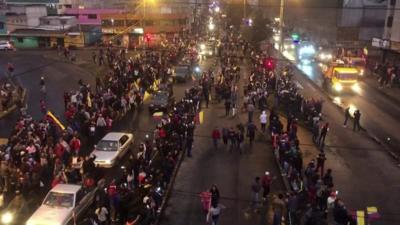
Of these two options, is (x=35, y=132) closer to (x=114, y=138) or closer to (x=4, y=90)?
(x=114, y=138)

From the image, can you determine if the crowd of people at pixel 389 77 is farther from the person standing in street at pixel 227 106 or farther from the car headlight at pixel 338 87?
the person standing in street at pixel 227 106

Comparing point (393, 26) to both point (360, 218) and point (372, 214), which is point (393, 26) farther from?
point (360, 218)

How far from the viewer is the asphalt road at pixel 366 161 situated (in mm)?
17906

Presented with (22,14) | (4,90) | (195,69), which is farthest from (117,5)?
(4,90)

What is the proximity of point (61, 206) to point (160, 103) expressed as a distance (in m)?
15.5

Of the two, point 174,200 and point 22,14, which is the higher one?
point 22,14

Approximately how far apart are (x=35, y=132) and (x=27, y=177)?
400cm

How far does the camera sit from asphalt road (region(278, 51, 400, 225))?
17906mm

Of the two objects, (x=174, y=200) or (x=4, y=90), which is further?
(x=4, y=90)

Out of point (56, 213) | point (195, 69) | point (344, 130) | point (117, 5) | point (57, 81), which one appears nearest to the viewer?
point (56, 213)

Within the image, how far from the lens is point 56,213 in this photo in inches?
600

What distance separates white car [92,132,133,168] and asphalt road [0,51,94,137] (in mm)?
5559

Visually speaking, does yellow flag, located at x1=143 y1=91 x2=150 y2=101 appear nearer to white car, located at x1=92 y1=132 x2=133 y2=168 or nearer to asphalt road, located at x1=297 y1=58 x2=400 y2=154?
white car, located at x1=92 y1=132 x2=133 y2=168

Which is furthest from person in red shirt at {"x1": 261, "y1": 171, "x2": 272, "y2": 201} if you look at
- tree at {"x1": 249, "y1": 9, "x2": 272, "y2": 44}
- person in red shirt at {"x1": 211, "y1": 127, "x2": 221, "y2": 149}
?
tree at {"x1": 249, "y1": 9, "x2": 272, "y2": 44}
